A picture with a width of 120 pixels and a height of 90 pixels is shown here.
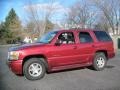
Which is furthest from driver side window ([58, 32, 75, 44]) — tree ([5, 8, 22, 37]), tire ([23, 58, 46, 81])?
tree ([5, 8, 22, 37])

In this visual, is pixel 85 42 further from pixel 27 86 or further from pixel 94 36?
pixel 27 86

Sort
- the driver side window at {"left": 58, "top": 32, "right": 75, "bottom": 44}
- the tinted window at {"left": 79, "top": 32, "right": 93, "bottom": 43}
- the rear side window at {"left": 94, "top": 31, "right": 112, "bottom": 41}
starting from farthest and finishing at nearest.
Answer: the rear side window at {"left": 94, "top": 31, "right": 112, "bottom": 41}, the tinted window at {"left": 79, "top": 32, "right": 93, "bottom": 43}, the driver side window at {"left": 58, "top": 32, "right": 75, "bottom": 44}

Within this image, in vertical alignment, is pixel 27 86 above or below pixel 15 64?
below

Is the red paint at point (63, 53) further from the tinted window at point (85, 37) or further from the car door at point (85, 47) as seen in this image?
the tinted window at point (85, 37)

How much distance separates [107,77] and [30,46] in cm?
295

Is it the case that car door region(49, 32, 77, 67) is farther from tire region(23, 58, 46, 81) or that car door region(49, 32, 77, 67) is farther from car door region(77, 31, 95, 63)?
tire region(23, 58, 46, 81)

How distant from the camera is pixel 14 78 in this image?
9836mm

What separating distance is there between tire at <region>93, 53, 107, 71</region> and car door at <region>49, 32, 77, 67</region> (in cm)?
125

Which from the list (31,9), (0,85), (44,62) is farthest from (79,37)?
(31,9)

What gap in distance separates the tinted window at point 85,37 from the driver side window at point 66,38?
17.0 inches

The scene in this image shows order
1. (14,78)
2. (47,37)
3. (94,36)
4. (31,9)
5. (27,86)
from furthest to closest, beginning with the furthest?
(31,9) → (94,36) → (47,37) → (14,78) → (27,86)

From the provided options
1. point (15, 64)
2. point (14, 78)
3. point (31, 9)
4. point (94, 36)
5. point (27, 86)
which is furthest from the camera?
point (31, 9)

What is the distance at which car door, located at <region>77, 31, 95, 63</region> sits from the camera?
34.5 ft

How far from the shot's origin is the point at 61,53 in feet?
32.5
